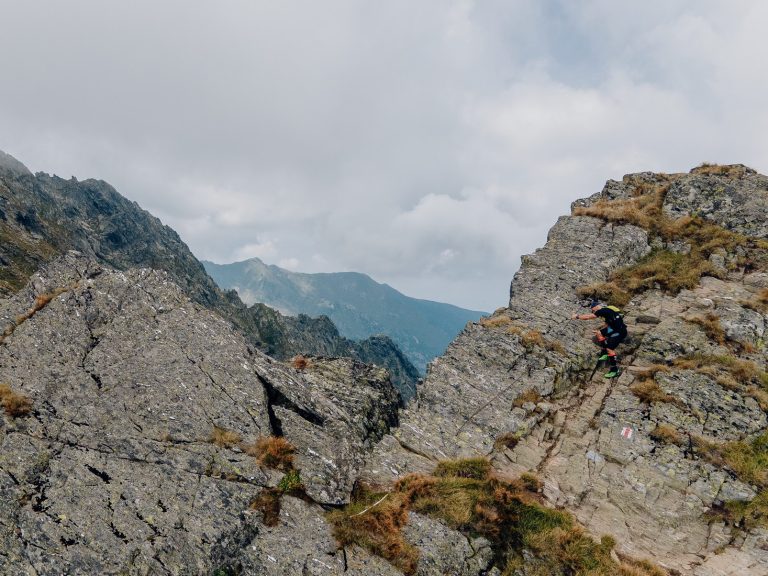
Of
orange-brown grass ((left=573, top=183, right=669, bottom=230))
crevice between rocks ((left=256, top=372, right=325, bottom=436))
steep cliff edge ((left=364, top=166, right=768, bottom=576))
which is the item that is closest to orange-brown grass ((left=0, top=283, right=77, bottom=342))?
crevice between rocks ((left=256, top=372, right=325, bottom=436))

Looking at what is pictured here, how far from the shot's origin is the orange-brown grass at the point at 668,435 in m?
18.5

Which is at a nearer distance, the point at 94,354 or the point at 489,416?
the point at 94,354

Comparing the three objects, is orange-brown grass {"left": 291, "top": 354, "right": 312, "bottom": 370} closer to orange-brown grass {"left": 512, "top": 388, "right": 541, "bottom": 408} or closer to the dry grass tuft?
the dry grass tuft

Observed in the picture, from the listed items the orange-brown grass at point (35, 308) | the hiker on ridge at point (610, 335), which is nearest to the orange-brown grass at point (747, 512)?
the hiker on ridge at point (610, 335)

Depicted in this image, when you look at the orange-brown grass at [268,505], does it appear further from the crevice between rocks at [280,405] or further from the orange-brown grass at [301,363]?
the orange-brown grass at [301,363]

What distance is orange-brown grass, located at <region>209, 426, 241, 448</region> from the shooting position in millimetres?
15828

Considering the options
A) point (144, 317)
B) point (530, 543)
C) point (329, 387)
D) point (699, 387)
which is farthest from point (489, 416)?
point (144, 317)

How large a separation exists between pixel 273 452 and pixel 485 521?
821cm

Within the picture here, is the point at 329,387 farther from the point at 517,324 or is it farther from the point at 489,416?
the point at 517,324

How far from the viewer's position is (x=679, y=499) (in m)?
16.5

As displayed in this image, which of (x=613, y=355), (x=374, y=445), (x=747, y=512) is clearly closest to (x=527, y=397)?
(x=613, y=355)

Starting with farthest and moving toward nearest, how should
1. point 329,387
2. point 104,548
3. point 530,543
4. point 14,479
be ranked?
point 329,387 → point 530,543 → point 14,479 → point 104,548

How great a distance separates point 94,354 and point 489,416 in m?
18.0

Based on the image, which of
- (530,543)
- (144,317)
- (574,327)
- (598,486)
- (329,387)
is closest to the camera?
(530,543)
